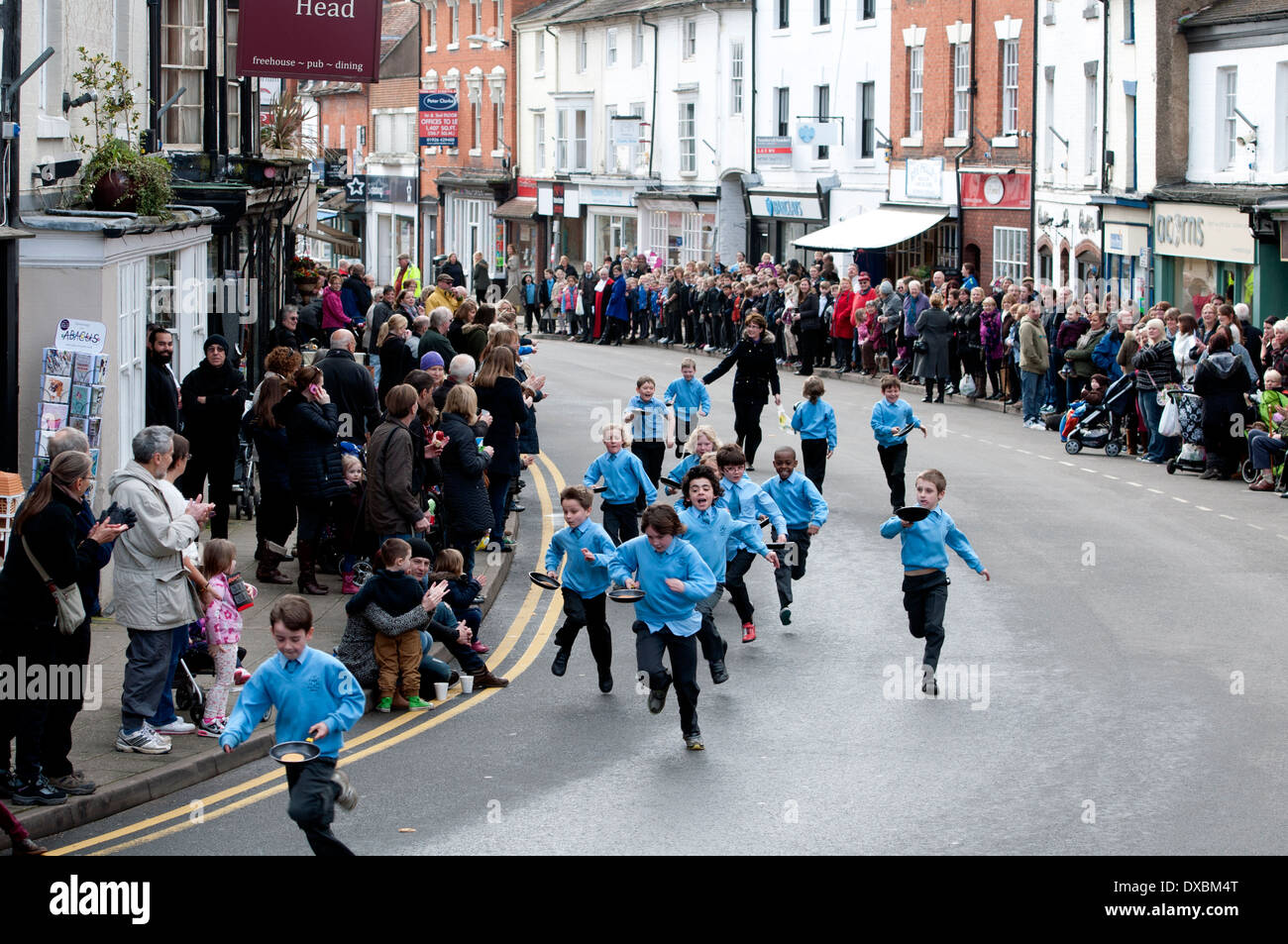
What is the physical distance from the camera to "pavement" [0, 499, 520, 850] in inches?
369

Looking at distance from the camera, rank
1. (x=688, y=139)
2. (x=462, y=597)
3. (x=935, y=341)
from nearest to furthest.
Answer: (x=462, y=597), (x=935, y=341), (x=688, y=139)

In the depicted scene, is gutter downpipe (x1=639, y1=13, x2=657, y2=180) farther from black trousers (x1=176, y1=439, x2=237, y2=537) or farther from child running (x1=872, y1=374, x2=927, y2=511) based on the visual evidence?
black trousers (x1=176, y1=439, x2=237, y2=537)

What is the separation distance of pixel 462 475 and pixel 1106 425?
12459mm

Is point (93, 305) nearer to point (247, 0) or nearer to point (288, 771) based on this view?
point (288, 771)

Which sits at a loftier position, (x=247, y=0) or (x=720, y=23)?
(x=720, y=23)

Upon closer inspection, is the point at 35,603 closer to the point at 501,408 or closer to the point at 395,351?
the point at 501,408

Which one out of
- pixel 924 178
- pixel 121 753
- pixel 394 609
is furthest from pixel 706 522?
pixel 924 178

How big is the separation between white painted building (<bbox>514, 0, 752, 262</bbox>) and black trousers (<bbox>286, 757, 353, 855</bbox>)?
43.6 metres

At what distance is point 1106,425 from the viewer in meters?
24.4

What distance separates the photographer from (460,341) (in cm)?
2208

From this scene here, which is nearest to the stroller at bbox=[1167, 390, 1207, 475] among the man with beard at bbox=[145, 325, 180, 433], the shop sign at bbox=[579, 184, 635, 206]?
the man with beard at bbox=[145, 325, 180, 433]

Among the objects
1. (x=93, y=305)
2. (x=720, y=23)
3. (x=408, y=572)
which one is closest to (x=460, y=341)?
(x=93, y=305)
